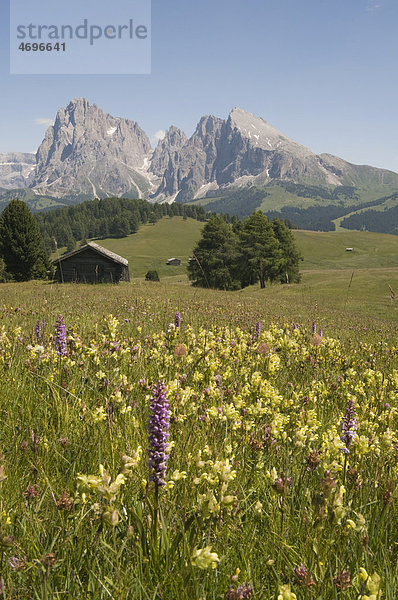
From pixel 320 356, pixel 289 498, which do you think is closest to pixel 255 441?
pixel 289 498

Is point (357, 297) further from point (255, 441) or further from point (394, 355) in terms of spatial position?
point (255, 441)

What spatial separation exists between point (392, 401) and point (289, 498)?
98.3 inches

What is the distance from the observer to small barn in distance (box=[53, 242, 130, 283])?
2212 inches

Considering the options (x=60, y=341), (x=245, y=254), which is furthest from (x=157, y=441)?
(x=245, y=254)

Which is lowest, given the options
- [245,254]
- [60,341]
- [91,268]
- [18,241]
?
[60,341]

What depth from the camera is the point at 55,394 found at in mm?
3893

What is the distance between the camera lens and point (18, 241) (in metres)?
67.9

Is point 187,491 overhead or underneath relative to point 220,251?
underneath

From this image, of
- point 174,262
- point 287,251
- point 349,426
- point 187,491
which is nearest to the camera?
point 187,491

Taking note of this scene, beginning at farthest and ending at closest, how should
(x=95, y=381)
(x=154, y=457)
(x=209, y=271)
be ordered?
(x=209, y=271) < (x=95, y=381) < (x=154, y=457)

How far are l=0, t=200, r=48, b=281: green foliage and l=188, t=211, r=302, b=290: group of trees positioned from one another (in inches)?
1168

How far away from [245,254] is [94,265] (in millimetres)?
29762

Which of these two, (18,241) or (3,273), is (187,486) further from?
(18,241)

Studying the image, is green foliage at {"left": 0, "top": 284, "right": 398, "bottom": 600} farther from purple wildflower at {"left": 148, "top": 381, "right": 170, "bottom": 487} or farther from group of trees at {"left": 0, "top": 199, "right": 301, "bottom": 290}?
group of trees at {"left": 0, "top": 199, "right": 301, "bottom": 290}
